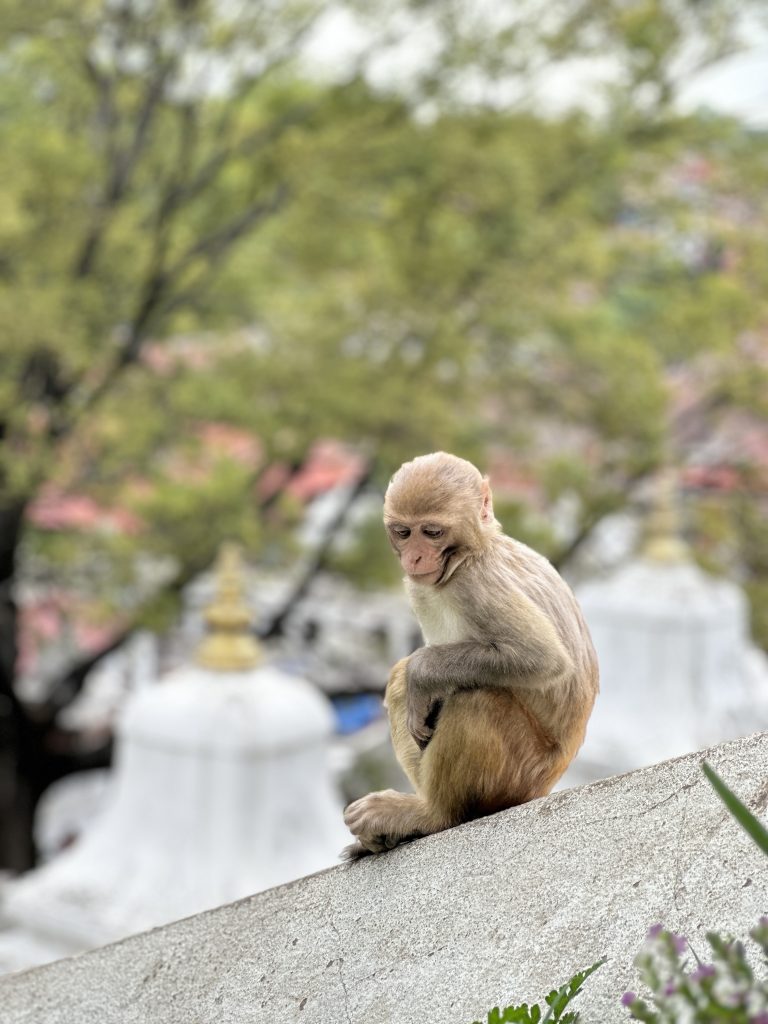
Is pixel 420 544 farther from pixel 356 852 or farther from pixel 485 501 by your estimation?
pixel 356 852

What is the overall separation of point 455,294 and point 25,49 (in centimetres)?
378

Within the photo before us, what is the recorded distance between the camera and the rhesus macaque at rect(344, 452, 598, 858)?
7.00ft

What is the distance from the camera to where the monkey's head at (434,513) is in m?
2.11

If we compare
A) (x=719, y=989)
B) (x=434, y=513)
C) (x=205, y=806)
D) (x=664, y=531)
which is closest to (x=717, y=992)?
(x=719, y=989)

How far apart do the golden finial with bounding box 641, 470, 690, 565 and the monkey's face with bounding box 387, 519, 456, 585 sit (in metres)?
8.01

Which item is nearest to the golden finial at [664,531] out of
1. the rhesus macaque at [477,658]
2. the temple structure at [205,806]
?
the temple structure at [205,806]

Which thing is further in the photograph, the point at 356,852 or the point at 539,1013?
the point at 356,852

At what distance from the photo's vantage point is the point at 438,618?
228 cm

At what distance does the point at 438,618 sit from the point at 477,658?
0.15 metres

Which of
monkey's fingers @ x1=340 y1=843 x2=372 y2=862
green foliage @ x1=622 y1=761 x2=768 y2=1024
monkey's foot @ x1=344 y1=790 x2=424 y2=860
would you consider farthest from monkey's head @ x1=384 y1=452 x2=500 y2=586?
green foliage @ x1=622 y1=761 x2=768 y2=1024

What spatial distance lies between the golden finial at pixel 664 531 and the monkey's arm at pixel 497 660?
7.95m

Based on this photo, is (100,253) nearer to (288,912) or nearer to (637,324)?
(637,324)

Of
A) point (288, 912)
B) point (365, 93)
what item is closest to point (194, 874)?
point (288, 912)

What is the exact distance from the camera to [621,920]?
6.79 feet
